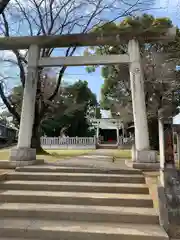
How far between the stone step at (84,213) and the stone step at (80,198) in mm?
160

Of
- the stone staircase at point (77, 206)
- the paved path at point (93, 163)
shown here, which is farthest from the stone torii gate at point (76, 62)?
the stone staircase at point (77, 206)

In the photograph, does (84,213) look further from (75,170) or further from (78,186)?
(75,170)

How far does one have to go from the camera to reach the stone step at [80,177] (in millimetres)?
5656

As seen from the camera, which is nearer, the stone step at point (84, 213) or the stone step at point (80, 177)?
the stone step at point (84, 213)

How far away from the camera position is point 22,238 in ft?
12.3

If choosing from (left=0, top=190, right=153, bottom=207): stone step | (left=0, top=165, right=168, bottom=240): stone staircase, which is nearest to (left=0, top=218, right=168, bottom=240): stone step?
(left=0, top=165, right=168, bottom=240): stone staircase

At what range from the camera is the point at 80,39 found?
27.0 feet

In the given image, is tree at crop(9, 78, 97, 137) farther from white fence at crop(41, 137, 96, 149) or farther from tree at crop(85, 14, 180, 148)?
tree at crop(85, 14, 180, 148)

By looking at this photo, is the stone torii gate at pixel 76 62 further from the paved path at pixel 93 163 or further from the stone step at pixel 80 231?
the stone step at pixel 80 231

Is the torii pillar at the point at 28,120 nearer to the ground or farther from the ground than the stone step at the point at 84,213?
farther from the ground

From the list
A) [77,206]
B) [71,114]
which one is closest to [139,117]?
[77,206]

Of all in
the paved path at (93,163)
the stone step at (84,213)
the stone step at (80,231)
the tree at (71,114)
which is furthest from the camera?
the tree at (71,114)

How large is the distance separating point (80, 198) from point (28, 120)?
13.2ft

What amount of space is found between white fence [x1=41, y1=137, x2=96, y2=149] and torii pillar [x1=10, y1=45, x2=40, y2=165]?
62.1 feet
